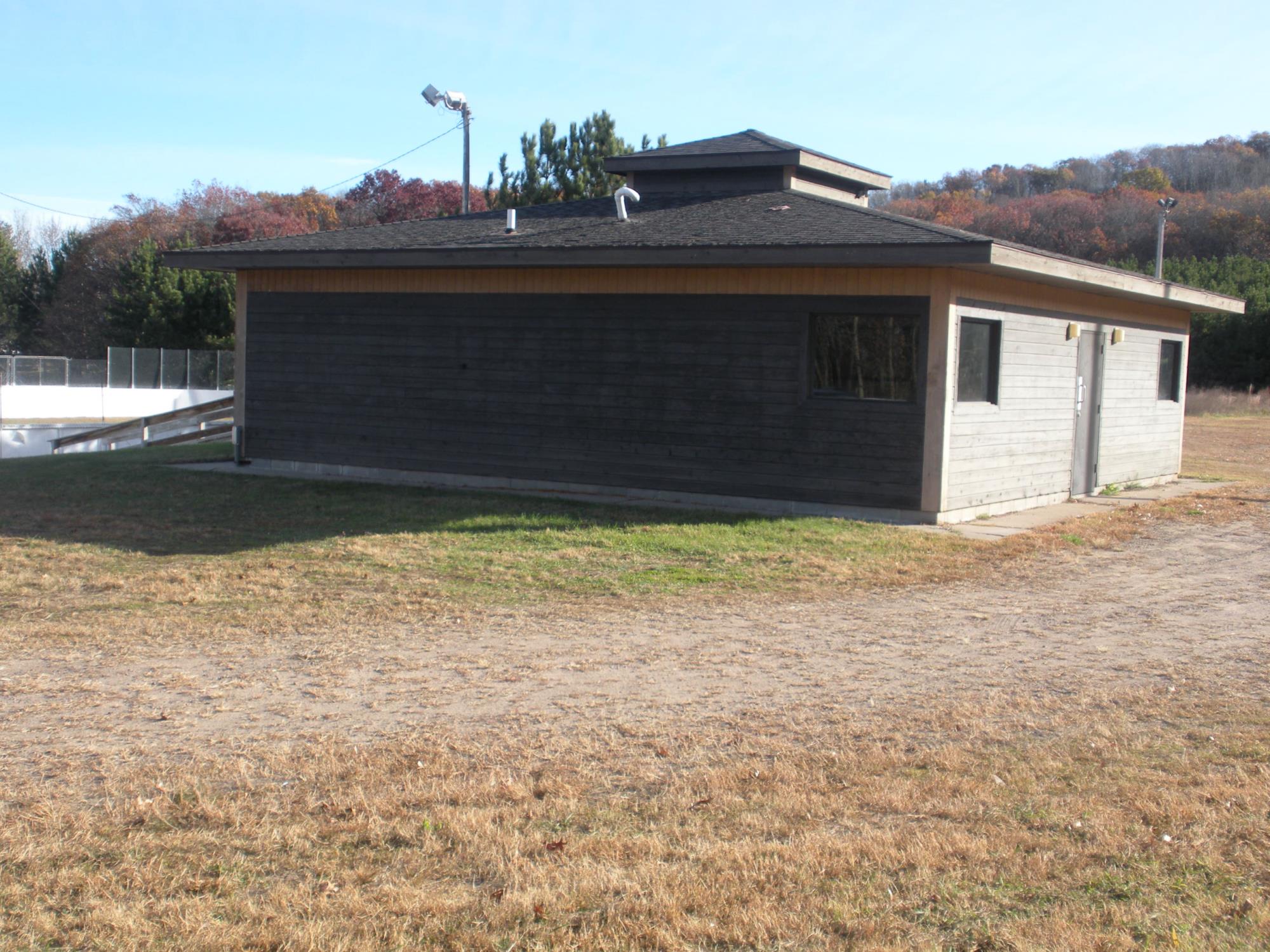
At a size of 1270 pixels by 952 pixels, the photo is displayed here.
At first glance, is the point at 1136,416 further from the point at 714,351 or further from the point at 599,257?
the point at 599,257

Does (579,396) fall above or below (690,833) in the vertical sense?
above

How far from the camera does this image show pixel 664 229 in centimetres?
1380

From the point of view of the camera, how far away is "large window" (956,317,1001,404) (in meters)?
12.4

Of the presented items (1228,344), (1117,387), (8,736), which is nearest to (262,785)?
(8,736)

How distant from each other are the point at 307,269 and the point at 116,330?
3549 cm

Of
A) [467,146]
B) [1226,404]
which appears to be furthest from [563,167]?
[1226,404]

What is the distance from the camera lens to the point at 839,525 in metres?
11.7

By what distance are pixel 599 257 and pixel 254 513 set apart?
468 centimetres

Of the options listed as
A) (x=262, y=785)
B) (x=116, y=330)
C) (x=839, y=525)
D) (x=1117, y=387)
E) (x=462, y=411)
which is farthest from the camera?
(x=116, y=330)

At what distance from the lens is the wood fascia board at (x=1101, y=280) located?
11.5 m

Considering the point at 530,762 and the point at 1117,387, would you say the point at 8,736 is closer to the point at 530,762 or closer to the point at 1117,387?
the point at 530,762

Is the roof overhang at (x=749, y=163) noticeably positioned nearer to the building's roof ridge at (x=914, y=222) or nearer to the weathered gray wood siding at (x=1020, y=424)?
the building's roof ridge at (x=914, y=222)

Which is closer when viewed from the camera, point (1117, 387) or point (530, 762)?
point (530, 762)

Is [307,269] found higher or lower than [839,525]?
higher
